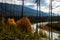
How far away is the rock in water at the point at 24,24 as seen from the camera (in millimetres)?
1868

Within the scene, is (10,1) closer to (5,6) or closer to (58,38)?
(5,6)

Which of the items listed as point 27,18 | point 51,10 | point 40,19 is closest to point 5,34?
point 27,18

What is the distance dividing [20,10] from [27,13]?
9cm

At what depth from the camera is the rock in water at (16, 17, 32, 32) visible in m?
1.87

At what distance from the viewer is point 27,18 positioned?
6.20 feet

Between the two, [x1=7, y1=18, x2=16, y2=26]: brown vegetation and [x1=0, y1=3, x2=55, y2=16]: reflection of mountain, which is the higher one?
[x1=0, y1=3, x2=55, y2=16]: reflection of mountain

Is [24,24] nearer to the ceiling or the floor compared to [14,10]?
nearer to the floor

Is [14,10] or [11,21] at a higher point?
[14,10]

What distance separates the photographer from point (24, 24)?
74.5 inches

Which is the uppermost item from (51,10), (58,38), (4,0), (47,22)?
(4,0)

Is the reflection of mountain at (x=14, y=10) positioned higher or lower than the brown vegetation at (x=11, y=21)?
higher

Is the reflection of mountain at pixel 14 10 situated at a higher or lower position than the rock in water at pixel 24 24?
higher

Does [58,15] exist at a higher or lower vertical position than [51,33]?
higher

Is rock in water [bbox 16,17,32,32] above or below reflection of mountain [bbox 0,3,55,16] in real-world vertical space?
below
